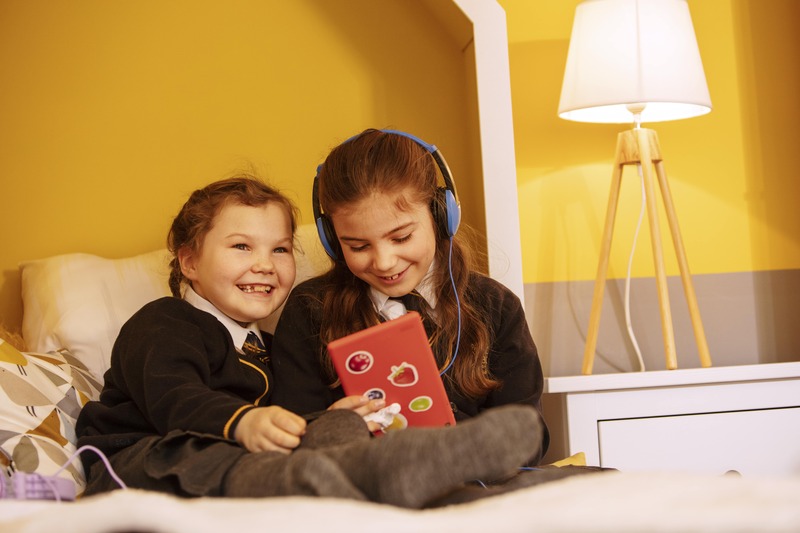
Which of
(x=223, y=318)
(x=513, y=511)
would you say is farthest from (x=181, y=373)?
(x=513, y=511)

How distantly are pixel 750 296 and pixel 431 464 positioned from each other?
4.85 feet

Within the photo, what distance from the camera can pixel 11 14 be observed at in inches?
73.6

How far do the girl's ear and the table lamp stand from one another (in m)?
0.75

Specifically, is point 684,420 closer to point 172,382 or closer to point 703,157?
point 703,157

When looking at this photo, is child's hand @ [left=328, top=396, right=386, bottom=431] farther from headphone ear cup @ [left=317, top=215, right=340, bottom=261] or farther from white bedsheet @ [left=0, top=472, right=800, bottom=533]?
white bedsheet @ [left=0, top=472, right=800, bottom=533]

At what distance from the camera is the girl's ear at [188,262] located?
1.42 metres

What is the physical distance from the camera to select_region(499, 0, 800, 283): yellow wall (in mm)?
1927

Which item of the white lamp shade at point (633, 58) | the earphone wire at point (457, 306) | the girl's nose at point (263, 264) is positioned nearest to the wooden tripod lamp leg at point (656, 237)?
the white lamp shade at point (633, 58)

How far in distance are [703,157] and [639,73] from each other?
1.49 ft

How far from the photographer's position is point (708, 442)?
151 centimetres

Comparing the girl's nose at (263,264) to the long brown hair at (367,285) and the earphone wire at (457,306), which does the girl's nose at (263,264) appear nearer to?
the long brown hair at (367,285)

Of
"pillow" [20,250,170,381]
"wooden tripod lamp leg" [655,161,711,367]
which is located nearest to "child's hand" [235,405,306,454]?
"pillow" [20,250,170,381]

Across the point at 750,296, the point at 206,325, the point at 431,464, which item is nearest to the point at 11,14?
the point at 206,325

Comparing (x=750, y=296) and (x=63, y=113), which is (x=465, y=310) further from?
(x=63, y=113)
